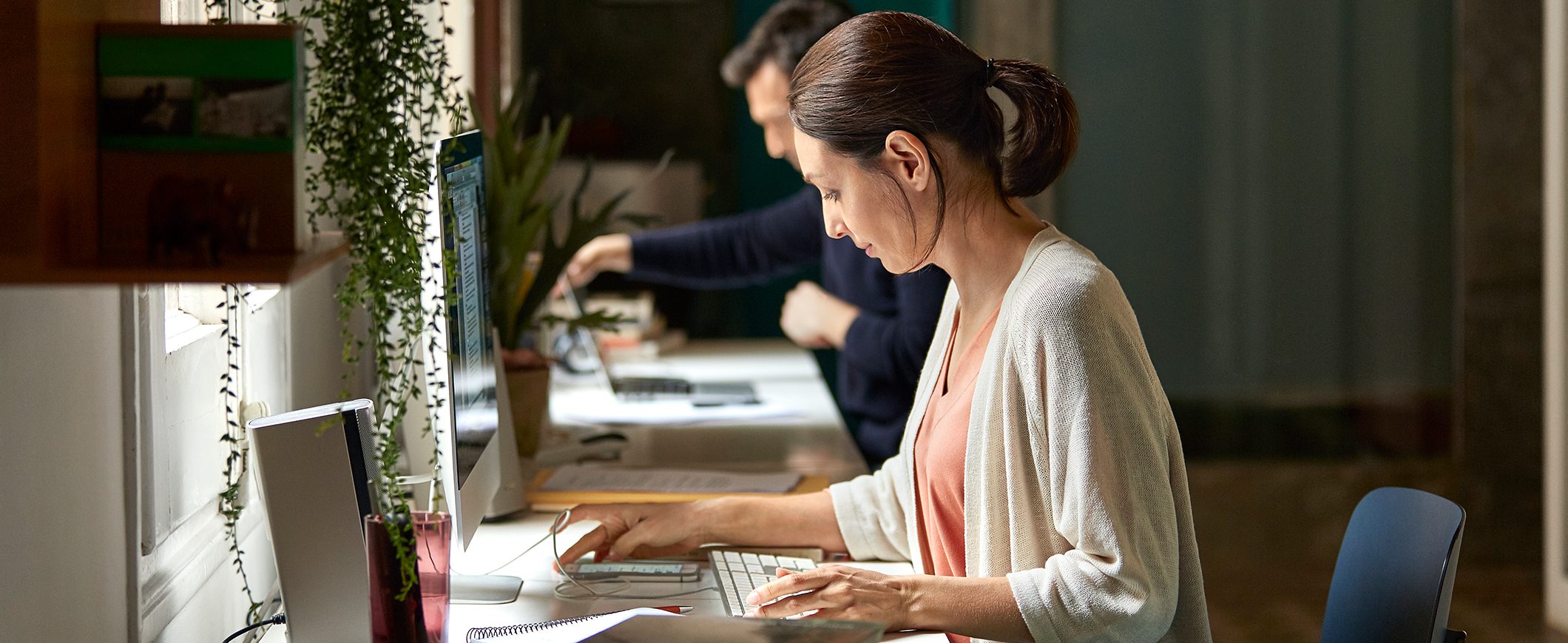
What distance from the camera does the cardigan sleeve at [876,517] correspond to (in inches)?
62.9

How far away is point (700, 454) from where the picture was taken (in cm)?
235

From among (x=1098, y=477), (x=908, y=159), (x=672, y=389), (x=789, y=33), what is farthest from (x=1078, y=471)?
(x=672, y=389)

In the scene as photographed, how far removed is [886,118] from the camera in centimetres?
135

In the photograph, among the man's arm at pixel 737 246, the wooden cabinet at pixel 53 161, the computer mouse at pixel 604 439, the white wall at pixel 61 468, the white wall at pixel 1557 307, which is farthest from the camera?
the white wall at pixel 1557 307

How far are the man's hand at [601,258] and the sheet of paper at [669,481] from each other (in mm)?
Result: 987

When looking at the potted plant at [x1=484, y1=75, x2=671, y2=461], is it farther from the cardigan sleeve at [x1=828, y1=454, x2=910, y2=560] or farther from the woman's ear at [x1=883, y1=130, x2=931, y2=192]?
the woman's ear at [x1=883, y1=130, x2=931, y2=192]

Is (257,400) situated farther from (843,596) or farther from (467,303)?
(843,596)

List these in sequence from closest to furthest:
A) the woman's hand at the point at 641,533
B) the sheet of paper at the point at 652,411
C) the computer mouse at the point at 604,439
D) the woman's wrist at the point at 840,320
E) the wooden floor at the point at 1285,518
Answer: the woman's hand at the point at 641,533, the computer mouse at the point at 604,439, the sheet of paper at the point at 652,411, the woman's wrist at the point at 840,320, the wooden floor at the point at 1285,518

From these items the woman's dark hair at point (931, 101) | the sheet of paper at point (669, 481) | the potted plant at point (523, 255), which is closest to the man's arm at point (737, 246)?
the potted plant at point (523, 255)

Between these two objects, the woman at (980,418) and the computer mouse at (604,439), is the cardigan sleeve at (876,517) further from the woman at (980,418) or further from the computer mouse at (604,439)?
the computer mouse at (604,439)

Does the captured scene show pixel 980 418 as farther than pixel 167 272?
Yes

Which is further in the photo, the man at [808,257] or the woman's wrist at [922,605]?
the man at [808,257]

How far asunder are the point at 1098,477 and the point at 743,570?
1.58 ft

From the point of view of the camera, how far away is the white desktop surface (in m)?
1.41
